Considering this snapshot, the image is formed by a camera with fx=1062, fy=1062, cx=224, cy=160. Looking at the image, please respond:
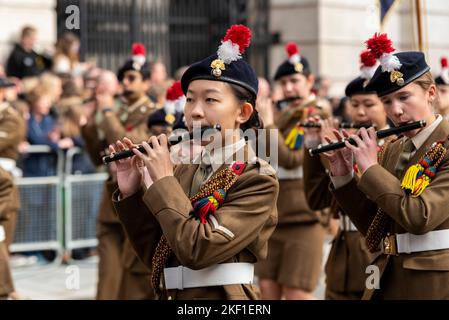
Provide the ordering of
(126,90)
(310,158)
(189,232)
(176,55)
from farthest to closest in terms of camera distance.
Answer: (176,55), (126,90), (310,158), (189,232)

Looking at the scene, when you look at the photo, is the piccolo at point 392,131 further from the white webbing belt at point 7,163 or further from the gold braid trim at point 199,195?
the white webbing belt at point 7,163

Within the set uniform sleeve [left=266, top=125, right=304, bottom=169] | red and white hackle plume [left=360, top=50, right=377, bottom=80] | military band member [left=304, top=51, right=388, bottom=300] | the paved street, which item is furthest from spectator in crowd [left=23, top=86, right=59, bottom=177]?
red and white hackle plume [left=360, top=50, right=377, bottom=80]

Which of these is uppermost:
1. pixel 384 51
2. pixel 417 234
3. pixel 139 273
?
pixel 384 51

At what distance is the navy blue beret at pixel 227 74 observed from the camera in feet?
15.4

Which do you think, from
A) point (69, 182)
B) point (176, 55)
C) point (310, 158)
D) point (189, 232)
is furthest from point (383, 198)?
point (176, 55)

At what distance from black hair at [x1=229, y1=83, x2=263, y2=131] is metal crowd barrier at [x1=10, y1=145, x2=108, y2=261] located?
21.5ft

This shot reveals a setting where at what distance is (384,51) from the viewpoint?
517 cm

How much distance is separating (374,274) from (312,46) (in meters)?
12.5

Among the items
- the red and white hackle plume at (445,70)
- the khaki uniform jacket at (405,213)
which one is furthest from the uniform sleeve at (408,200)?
the red and white hackle plume at (445,70)

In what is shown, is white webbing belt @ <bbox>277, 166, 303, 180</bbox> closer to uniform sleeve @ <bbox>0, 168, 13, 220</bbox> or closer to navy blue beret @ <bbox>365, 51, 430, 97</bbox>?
uniform sleeve @ <bbox>0, 168, 13, 220</bbox>

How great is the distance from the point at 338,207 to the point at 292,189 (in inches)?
82.6

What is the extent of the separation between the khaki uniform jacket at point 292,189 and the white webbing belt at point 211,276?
3.99 m

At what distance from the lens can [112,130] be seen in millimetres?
9359
